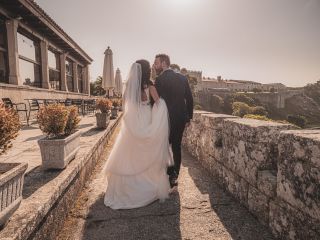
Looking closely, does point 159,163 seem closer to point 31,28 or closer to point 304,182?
point 304,182

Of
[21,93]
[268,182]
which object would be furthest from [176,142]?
[21,93]

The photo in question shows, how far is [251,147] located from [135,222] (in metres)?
1.54

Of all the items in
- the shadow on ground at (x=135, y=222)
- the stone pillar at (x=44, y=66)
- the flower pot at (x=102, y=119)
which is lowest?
the shadow on ground at (x=135, y=222)

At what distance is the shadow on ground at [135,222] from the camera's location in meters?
2.65

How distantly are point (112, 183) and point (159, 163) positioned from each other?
2.29 feet

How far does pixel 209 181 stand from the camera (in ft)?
14.1

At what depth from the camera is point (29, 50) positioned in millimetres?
13961

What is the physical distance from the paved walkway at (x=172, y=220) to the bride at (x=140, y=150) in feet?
0.70

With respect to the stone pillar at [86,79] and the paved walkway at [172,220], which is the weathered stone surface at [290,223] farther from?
the stone pillar at [86,79]

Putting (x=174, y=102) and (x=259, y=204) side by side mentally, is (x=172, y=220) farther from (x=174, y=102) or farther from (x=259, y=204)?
(x=174, y=102)

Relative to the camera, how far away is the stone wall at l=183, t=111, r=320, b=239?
203 centimetres

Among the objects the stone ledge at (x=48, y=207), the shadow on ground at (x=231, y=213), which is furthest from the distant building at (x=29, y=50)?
the shadow on ground at (x=231, y=213)

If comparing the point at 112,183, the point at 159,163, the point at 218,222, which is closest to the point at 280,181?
the point at 218,222

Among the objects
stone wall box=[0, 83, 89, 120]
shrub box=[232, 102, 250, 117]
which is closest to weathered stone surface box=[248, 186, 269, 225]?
stone wall box=[0, 83, 89, 120]
